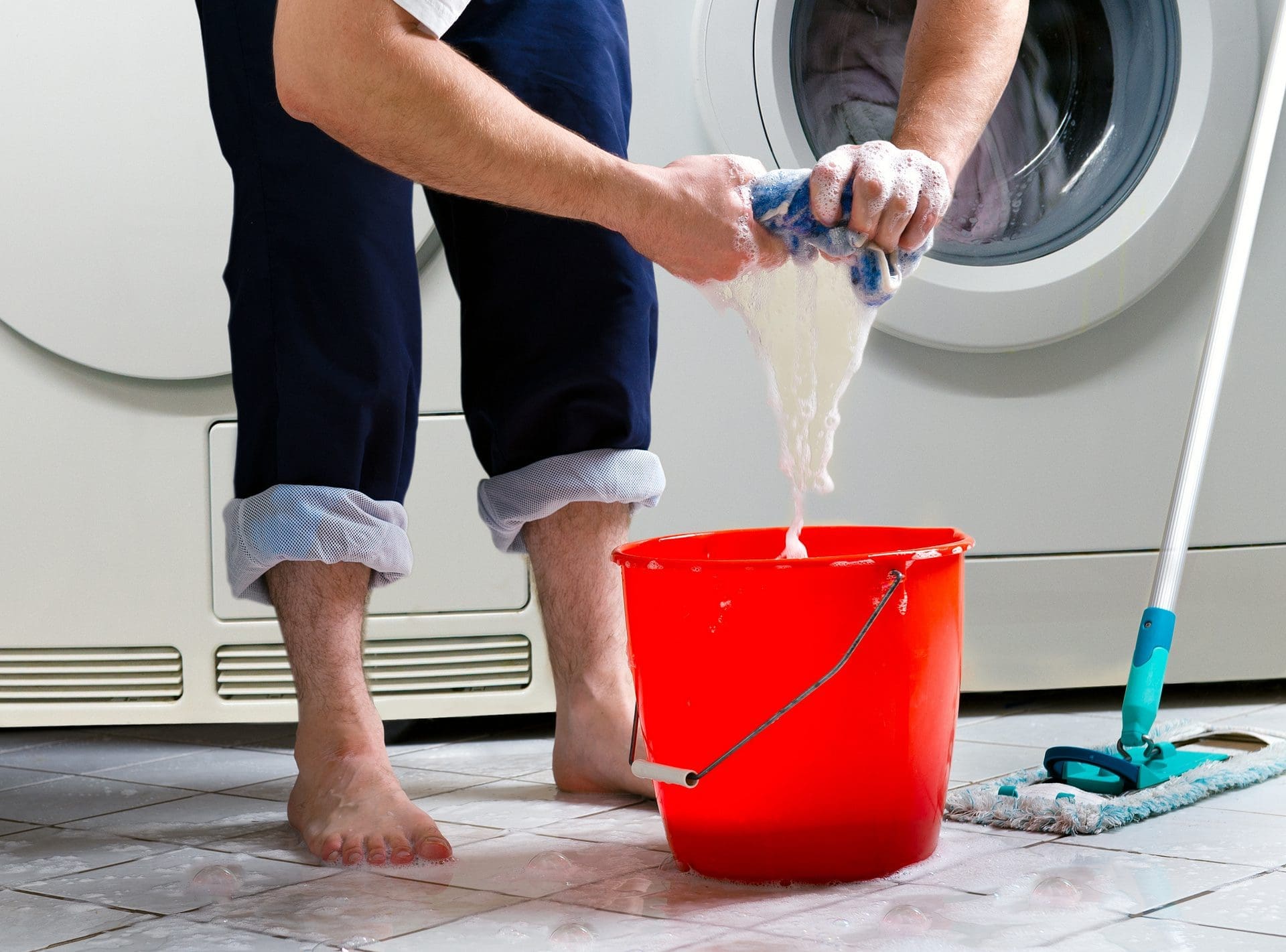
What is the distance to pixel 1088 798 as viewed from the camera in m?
1.02

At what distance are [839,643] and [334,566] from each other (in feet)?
1.41

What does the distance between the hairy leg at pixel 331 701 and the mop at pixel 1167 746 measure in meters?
0.43

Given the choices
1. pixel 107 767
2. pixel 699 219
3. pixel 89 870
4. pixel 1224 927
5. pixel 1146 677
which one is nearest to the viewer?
pixel 1224 927

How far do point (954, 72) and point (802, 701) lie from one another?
1.60 feet

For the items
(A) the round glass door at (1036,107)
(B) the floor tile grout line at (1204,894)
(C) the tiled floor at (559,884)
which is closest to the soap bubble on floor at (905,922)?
(C) the tiled floor at (559,884)

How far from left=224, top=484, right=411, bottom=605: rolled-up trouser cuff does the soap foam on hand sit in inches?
12.2

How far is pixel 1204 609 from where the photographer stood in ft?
4.49

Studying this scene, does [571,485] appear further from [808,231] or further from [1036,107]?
[1036,107]

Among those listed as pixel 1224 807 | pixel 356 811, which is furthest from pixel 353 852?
pixel 1224 807

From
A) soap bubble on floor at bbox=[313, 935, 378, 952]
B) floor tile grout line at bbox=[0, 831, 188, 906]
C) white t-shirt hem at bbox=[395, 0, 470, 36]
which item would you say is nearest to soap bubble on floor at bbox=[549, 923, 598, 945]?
soap bubble on floor at bbox=[313, 935, 378, 952]

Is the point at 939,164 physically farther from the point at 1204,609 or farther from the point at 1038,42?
Answer: the point at 1204,609

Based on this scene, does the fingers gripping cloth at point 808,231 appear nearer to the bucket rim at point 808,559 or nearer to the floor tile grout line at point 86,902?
the bucket rim at point 808,559

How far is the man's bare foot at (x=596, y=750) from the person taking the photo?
3.63ft

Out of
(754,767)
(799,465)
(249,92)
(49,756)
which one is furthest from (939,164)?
(49,756)
